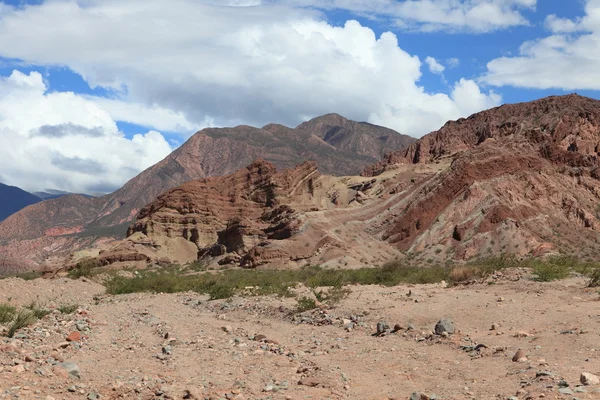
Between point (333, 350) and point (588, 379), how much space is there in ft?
20.3

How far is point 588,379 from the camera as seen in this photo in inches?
363

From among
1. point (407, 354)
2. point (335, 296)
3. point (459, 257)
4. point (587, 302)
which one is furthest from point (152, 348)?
point (459, 257)

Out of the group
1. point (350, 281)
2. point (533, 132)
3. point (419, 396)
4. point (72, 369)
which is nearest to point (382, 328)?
point (419, 396)

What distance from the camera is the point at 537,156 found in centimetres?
6756

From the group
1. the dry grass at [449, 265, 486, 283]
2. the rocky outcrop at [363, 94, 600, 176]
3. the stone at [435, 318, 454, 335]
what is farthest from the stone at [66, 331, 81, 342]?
the rocky outcrop at [363, 94, 600, 176]

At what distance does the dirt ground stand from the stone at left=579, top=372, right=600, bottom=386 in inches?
6.8

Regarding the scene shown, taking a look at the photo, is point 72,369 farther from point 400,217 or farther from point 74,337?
point 400,217

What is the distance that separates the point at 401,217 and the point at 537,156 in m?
19.0

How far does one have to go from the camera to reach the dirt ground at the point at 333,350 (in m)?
9.91

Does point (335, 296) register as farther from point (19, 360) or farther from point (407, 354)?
point (19, 360)

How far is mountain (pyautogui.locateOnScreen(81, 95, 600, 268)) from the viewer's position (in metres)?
53.8

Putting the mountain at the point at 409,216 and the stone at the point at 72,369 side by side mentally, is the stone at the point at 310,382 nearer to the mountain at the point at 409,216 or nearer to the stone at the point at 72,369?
the stone at the point at 72,369

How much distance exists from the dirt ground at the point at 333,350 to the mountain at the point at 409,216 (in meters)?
31.0

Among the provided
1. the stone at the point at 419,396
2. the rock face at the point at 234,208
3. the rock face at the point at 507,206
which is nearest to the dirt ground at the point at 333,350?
the stone at the point at 419,396
